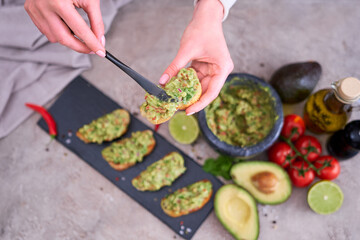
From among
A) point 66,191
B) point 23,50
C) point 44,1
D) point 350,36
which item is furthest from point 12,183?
point 350,36

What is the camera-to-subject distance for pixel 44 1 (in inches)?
49.8

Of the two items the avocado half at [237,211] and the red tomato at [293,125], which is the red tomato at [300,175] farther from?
the avocado half at [237,211]

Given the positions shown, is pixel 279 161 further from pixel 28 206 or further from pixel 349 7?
pixel 28 206

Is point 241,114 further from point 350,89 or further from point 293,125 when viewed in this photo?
point 350,89

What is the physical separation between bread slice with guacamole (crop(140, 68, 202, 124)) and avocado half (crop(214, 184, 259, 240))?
0.68m

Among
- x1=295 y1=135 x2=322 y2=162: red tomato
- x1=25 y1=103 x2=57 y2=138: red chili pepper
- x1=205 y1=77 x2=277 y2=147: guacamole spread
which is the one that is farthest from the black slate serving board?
x1=295 y1=135 x2=322 y2=162: red tomato

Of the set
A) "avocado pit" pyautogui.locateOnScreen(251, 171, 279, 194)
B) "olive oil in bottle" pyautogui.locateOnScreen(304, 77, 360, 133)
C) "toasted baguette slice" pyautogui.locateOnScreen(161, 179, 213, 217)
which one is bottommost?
"toasted baguette slice" pyautogui.locateOnScreen(161, 179, 213, 217)

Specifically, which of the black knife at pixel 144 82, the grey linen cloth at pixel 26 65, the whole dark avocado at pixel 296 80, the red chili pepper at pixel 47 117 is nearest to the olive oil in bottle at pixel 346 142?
the whole dark avocado at pixel 296 80

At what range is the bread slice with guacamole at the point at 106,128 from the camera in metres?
1.92

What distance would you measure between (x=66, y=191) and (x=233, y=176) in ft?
3.63

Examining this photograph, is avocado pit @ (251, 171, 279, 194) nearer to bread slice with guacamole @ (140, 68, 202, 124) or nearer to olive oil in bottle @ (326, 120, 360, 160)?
olive oil in bottle @ (326, 120, 360, 160)

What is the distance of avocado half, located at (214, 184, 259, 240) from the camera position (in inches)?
Result: 67.6

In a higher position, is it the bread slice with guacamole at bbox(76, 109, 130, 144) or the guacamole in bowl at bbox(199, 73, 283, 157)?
the guacamole in bowl at bbox(199, 73, 283, 157)

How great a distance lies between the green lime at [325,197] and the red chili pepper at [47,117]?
1.71 m
